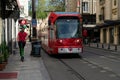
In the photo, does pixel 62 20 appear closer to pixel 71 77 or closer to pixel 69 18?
pixel 69 18

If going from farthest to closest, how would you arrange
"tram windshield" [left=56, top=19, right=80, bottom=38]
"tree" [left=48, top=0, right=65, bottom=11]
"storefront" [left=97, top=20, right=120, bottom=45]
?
"tree" [left=48, top=0, right=65, bottom=11] → "storefront" [left=97, top=20, right=120, bottom=45] → "tram windshield" [left=56, top=19, right=80, bottom=38]

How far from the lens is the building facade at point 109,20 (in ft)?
200

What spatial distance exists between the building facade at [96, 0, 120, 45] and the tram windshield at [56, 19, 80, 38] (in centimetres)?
2881

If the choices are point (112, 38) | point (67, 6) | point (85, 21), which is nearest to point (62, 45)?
point (112, 38)

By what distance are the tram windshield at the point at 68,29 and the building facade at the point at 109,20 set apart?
28.8 metres

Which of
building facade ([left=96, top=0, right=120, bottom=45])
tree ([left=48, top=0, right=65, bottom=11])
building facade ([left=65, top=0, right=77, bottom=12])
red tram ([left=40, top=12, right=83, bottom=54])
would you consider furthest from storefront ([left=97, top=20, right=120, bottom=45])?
building facade ([left=65, top=0, right=77, bottom=12])

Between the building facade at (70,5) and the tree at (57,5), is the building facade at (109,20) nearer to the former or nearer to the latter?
the tree at (57,5)

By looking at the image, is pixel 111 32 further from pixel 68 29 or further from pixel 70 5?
pixel 70 5

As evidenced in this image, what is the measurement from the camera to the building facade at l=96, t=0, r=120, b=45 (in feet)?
200

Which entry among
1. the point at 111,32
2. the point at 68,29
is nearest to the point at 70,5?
the point at 111,32

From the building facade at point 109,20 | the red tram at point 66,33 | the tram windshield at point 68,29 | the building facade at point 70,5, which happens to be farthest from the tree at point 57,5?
the tram windshield at point 68,29

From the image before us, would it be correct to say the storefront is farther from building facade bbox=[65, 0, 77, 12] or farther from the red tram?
building facade bbox=[65, 0, 77, 12]

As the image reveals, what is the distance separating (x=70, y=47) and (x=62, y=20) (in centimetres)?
202

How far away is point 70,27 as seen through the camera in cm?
2905
